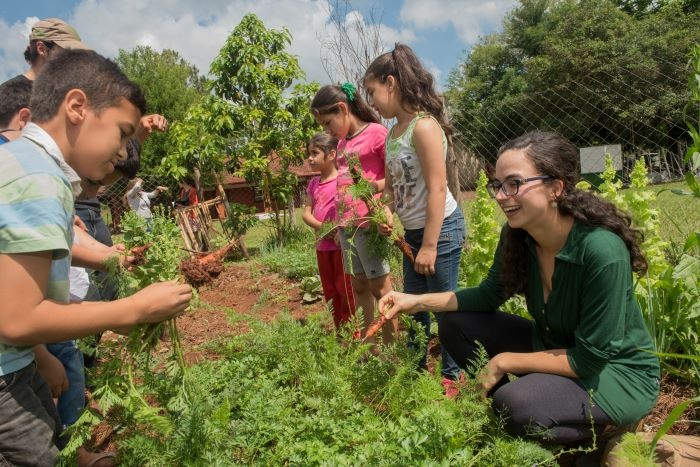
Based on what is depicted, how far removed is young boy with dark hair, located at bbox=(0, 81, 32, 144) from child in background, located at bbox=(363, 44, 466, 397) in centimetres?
170

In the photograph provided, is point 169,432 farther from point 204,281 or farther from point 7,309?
point 204,281

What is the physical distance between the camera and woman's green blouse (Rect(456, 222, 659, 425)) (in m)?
1.83

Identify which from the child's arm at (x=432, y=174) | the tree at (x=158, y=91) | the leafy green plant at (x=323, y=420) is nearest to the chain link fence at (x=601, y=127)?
the child's arm at (x=432, y=174)

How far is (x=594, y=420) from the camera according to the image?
1830 mm

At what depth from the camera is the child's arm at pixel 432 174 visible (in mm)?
2547

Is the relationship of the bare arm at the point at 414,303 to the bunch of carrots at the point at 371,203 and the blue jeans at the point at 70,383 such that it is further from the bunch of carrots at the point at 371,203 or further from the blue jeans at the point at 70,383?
the blue jeans at the point at 70,383

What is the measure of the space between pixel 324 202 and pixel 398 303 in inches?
59.0

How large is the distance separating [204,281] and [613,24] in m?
23.8

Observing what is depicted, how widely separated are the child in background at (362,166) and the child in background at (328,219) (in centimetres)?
31

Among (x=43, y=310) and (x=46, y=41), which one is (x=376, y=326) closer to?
(x=43, y=310)

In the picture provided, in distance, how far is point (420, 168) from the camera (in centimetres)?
268

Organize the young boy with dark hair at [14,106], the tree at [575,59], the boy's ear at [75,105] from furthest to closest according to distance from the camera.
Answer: the tree at [575,59] → the young boy with dark hair at [14,106] → the boy's ear at [75,105]

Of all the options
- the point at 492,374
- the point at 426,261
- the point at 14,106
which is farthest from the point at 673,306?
the point at 14,106

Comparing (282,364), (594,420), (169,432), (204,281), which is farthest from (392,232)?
(204,281)
